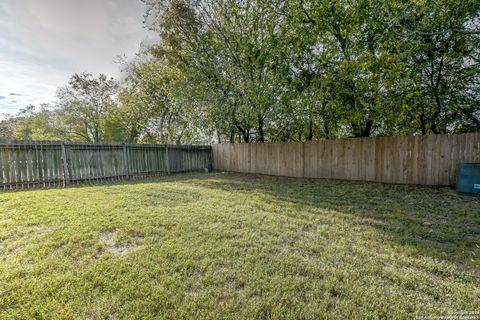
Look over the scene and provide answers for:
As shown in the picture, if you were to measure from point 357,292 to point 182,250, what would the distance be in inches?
64.7

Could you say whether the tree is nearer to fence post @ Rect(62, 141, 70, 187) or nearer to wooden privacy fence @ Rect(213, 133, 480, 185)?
fence post @ Rect(62, 141, 70, 187)

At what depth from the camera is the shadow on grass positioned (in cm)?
239

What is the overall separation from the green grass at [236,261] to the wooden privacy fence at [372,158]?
220 cm

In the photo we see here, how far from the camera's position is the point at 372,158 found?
22.1 ft

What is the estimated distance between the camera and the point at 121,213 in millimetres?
3467

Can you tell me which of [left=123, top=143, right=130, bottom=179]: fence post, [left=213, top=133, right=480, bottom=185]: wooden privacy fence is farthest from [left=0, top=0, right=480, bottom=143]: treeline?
[left=123, top=143, right=130, bottom=179]: fence post

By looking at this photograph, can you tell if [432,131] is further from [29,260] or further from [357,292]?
[29,260]

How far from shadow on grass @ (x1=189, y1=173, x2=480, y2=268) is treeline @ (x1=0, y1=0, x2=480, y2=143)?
2399mm

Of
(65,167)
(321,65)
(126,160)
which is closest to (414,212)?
(321,65)

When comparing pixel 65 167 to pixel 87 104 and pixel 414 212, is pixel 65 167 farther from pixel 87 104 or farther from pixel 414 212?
pixel 87 104

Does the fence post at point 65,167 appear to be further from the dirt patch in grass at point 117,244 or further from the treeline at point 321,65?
the dirt patch in grass at point 117,244

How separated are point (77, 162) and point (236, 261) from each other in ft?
24.1

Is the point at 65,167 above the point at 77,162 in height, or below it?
below

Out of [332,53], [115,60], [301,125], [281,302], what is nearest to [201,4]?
[332,53]
